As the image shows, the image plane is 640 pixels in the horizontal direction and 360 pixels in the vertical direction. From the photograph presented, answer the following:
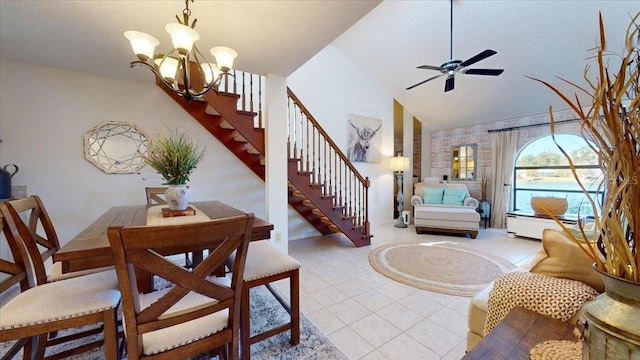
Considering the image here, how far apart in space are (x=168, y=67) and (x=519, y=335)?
7.71 feet

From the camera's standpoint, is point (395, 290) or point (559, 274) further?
point (395, 290)

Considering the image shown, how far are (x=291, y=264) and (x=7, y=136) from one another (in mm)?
3278

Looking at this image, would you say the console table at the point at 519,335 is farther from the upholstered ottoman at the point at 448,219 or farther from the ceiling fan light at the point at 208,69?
the upholstered ottoman at the point at 448,219

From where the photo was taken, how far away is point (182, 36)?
1473mm

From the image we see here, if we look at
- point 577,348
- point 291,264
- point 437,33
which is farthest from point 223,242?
point 437,33

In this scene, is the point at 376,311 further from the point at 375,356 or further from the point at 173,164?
the point at 173,164

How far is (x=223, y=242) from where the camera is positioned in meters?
1.05

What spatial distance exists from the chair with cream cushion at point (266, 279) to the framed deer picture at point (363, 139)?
3497 millimetres

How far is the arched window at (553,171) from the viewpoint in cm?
427

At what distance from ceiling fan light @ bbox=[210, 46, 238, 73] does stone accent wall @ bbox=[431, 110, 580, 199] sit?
5144 millimetres

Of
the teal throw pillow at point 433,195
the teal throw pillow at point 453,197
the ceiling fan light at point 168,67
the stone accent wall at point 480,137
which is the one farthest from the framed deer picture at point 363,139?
the ceiling fan light at point 168,67

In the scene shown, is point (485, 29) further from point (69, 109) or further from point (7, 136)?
point (7, 136)

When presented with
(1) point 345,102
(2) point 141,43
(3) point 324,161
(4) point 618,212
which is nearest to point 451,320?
(4) point 618,212

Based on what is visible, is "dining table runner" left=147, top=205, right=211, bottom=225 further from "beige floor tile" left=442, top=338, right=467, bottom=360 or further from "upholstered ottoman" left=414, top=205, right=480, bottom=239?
"upholstered ottoman" left=414, top=205, right=480, bottom=239
